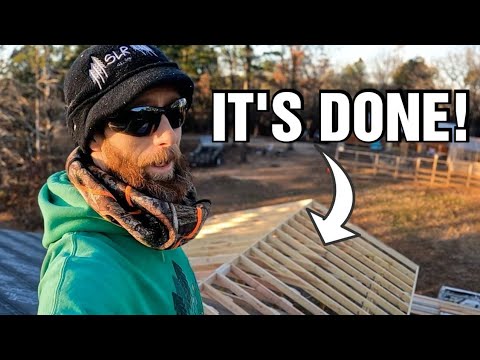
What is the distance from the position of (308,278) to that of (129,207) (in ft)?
14.6

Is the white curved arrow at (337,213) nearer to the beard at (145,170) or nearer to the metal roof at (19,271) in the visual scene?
the metal roof at (19,271)

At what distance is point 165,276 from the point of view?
1.92 metres

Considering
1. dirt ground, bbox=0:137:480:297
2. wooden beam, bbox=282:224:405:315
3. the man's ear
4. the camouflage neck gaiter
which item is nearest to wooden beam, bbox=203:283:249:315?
wooden beam, bbox=282:224:405:315

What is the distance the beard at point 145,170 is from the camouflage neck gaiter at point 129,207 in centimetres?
4

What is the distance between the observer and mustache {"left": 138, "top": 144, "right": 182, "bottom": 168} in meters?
1.76

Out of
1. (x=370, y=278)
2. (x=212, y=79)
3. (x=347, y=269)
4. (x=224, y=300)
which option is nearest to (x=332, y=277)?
(x=347, y=269)

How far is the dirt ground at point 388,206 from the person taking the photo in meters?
12.0

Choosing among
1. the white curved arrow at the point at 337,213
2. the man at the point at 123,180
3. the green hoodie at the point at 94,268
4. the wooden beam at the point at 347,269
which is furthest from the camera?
the white curved arrow at the point at 337,213

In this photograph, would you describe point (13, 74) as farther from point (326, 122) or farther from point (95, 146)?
point (95, 146)

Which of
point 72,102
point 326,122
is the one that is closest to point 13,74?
point 326,122

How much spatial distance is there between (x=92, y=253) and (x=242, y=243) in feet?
16.2

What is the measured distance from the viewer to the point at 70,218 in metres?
1.67

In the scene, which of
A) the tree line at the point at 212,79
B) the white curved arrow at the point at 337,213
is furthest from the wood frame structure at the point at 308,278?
the tree line at the point at 212,79

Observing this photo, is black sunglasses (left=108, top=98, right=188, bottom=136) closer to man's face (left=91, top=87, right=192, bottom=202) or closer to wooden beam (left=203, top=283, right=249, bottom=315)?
man's face (left=91, top=87, right=192, bottom=202)
